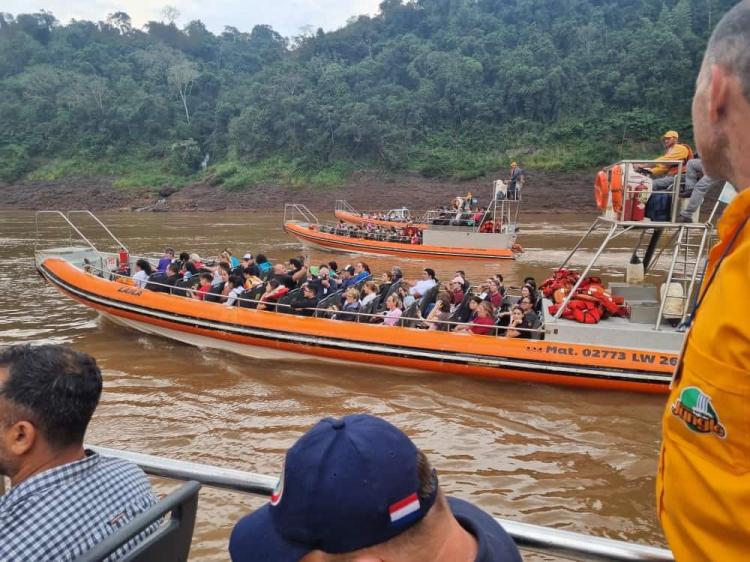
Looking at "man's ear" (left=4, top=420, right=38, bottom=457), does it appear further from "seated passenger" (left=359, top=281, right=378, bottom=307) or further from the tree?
the tree

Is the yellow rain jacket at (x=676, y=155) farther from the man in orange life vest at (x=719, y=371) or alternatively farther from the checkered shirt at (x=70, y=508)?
the checkered shirt at (x=70, y=508)

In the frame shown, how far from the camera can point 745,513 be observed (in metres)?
0.79

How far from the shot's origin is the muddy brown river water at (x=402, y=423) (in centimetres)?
467

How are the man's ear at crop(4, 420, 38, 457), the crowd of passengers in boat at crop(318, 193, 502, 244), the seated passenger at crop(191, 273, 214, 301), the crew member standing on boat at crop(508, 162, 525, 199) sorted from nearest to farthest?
the man's ear at crop(4, 420, 38, 457)
the seated passenger at crop(191, 273, 214, 301)
the crew member standing on boat at crop(508, 162, 525, 199)
the crowd of passengers in boat at crop(318, 193, 502, 244)

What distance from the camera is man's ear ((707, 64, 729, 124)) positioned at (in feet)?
2.97

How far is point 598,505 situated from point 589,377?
2.31 m

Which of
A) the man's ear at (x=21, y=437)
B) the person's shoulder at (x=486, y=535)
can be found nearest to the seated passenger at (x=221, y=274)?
the man's ear at (x=21, y=437)

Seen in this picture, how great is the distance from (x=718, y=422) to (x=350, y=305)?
7.50 m

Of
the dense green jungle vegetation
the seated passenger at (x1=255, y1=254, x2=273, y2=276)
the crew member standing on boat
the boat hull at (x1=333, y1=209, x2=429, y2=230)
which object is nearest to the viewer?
the seated passenger at (x1=255, y1=254, x2=273, y2=276)

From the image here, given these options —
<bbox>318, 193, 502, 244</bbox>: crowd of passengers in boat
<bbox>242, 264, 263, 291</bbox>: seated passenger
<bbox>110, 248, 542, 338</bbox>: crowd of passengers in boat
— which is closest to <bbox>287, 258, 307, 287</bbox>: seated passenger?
<bbox>110, 248, 542, 338</bbox>: crowd of passengers in boat

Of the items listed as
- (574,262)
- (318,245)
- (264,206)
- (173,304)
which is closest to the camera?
(173,304)

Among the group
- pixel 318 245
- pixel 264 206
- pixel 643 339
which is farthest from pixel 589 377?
pixel 264 206

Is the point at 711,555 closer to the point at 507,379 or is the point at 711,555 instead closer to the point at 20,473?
the point at 20,473

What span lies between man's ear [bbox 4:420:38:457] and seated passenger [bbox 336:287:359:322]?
6341mm
